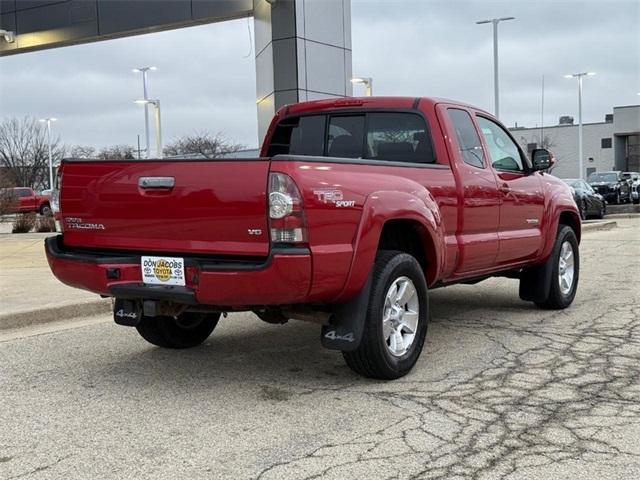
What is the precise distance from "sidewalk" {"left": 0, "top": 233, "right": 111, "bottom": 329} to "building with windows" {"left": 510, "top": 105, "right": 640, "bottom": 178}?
60.3 m

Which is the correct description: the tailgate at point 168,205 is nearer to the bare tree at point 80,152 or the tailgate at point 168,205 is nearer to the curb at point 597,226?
the curb at point 597,226

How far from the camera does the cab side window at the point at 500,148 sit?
6281 mm

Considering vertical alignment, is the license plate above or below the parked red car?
below

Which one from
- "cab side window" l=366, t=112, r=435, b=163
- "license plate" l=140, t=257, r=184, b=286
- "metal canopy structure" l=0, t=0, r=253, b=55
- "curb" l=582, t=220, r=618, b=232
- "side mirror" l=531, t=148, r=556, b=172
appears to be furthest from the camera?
"curb" l=582, t=220, r=618, b=232

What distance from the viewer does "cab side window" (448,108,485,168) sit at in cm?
577

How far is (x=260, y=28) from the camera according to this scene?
1575 centimetres

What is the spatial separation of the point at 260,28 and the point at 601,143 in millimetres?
58750

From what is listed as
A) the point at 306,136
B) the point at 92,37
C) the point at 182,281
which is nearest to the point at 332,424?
the point at 182,281

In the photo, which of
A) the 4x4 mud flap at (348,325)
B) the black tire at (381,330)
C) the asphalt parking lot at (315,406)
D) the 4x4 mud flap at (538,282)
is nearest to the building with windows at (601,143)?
the 4x4 mud flap at (538,282)

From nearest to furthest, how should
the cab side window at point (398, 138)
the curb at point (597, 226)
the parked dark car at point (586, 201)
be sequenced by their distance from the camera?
the cab side window at point (398, 138) → the curb at point (597, 226) → the parked dark car at point (586, 201)

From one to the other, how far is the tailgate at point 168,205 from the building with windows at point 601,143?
64.3 metres

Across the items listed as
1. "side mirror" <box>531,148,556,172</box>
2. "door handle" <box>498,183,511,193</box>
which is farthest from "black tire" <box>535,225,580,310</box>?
"door handle" <box>498,183,511,193</box>

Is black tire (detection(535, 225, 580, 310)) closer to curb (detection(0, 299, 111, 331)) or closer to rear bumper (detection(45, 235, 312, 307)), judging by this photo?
rear bumper (detection(45, 235, 312, 307))

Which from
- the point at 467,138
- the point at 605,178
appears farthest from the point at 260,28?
the point at 605,178
